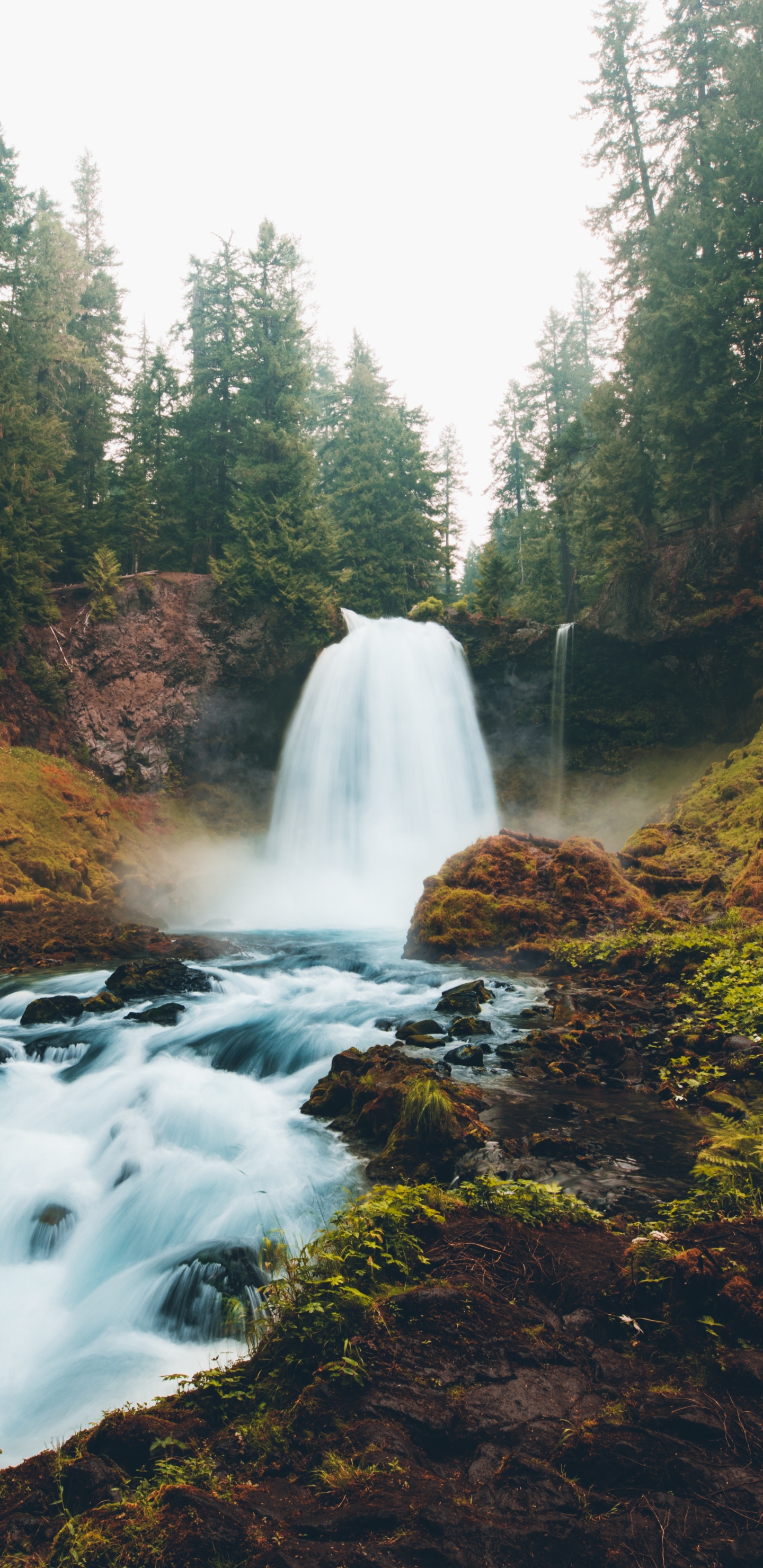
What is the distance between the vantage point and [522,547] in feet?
122

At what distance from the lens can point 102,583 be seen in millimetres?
22672

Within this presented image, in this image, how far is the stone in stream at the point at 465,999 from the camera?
9188 millimetres

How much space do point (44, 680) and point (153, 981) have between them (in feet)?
43.2

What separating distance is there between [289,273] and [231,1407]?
3285 centimetres

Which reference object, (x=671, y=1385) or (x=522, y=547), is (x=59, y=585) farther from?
(x=671, y=1385)

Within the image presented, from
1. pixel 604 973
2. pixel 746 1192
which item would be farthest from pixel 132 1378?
pixel 604 973

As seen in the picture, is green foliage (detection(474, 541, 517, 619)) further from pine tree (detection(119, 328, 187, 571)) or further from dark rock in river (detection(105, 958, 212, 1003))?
dark rock in river (detection(105, 958, 212, 1003))

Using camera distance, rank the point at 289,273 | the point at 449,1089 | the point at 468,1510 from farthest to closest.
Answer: the point at 289,273, the point at 449,1089, the point at 468,1510

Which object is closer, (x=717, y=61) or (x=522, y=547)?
(x=717, y=61)

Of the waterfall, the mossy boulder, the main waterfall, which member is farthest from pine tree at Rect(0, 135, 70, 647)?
the waterfall

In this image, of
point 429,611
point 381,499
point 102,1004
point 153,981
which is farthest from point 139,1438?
point 381,499

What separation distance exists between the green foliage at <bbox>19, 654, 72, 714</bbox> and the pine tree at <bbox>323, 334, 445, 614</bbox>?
13469 mm

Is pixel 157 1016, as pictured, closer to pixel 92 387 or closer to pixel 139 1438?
pixel 139 1438

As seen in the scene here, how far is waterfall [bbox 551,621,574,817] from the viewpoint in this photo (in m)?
23.6
